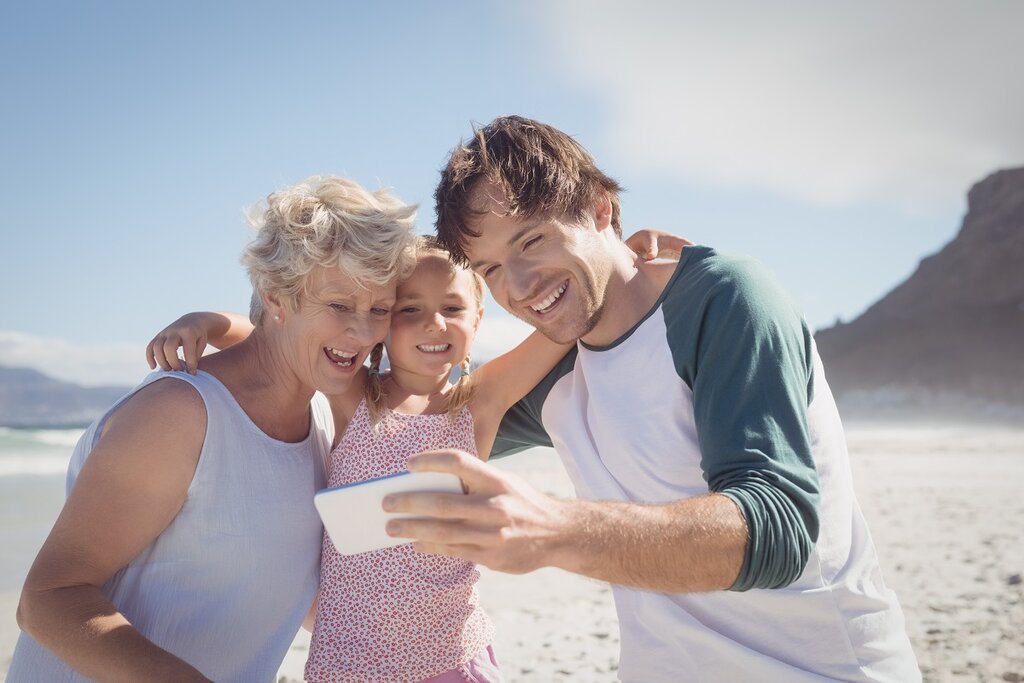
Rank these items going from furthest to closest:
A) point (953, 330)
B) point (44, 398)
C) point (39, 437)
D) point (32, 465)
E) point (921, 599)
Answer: point (953, 330) < point (44, 398) < point (39, 437) < point (32, 465) < point (921, 599)

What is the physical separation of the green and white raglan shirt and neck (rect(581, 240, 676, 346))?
4.0 inches

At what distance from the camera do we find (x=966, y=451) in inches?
738

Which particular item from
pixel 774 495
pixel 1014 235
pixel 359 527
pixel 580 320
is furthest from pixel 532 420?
pixel 1014 235

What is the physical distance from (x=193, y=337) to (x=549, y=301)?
4.51 ft

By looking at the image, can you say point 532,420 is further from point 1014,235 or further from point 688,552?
point 1014,235

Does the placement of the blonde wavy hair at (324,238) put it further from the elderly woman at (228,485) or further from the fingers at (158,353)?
the fingers at (158,353)

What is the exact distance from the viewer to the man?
1.76m

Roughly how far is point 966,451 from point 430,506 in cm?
2041

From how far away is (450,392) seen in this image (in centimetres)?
353


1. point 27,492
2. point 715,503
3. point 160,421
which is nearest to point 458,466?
point 715,503

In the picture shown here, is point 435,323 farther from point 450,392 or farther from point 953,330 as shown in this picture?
point 953,330

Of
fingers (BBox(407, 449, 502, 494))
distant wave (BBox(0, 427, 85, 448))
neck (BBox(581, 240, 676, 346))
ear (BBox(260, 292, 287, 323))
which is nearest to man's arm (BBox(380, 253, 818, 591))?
fingers (BBox(407, 449, 502, 494))

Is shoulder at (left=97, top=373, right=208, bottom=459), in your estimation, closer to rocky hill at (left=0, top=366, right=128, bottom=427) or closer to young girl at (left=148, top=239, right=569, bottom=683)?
young girl at (left=148, top=239, right=569, bottom=683)

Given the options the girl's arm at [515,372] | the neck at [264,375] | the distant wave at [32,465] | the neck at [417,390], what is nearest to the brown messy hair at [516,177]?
the girl's arm at [515,372]
